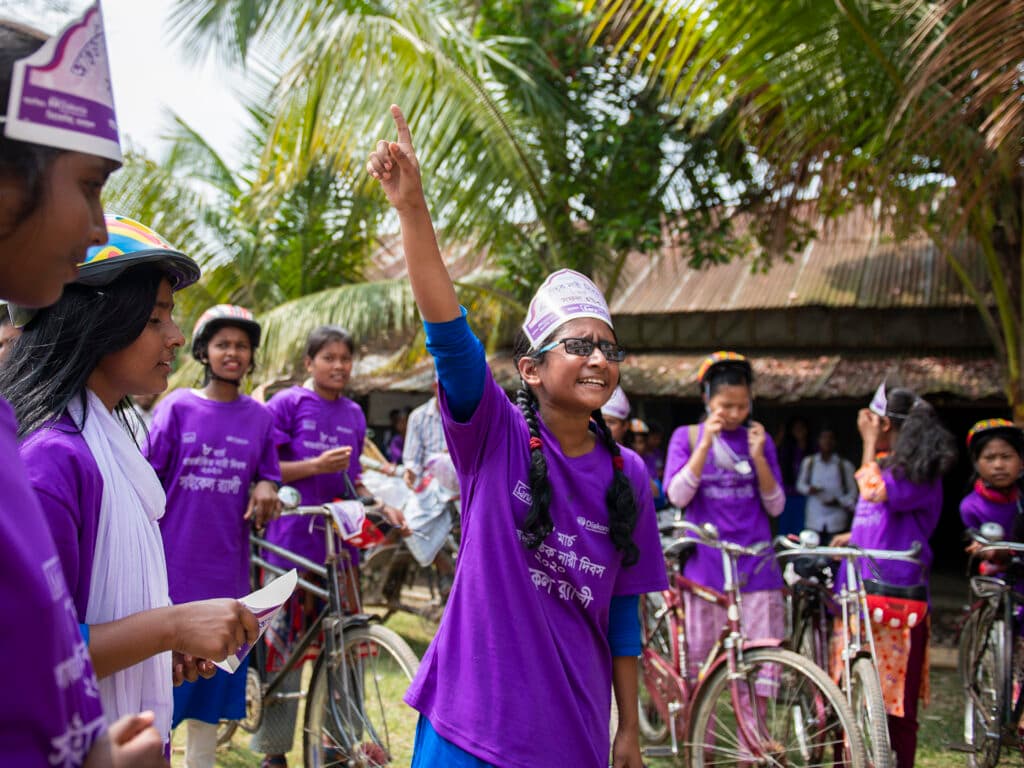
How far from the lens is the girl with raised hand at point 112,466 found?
4.81ft

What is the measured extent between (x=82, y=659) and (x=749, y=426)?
390cm

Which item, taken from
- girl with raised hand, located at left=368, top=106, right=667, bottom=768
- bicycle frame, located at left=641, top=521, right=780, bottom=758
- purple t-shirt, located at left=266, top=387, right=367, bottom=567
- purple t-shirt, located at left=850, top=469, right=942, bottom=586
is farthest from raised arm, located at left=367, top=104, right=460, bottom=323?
purple t-shirt, located at left=850, top=469, right=942, bottom=586

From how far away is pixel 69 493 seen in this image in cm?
146

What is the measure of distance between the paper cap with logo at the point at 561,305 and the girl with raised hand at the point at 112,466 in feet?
2.93

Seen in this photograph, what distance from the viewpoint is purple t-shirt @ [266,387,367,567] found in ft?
14.7

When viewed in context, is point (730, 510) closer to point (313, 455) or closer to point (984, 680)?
point (984, 680)

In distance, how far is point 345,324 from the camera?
853 centimetres

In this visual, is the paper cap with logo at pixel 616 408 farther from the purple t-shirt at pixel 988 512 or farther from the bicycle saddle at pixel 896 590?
the purple t-shirt at pixel 988 512

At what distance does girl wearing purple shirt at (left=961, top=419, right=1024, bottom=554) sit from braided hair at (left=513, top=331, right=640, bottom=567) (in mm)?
3194

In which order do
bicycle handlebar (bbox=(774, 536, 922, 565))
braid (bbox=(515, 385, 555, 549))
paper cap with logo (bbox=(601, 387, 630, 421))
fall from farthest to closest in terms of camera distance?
paper cap with logo (bbox=(601, 387, 630, 421))
bicycle handlebar (bbox=(774, 536, 922, 565))
braid (bbox=(515, 385, 555, 549))

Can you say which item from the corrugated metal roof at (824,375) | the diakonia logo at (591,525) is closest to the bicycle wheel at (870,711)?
the diakonia logo at (591,525)

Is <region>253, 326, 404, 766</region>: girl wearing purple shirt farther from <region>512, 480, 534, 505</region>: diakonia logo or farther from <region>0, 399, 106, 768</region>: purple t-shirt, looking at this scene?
<region>0, 399, 106, 768</region>: purple t-shirt

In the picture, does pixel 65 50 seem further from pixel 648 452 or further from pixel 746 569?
pixel 648 452

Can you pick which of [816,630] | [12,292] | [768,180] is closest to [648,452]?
[768,180]
